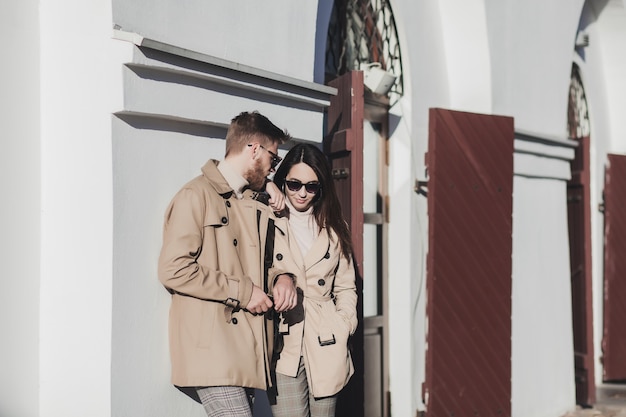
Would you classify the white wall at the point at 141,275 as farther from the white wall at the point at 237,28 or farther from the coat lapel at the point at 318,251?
the coat lapel at the point at 318,251

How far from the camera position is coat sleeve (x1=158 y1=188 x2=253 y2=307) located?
3.13 meters

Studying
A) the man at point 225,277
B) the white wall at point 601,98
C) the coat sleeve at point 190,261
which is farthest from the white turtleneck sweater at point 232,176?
the white wall at point 601,98

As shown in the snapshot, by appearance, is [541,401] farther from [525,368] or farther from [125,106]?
[125,106]

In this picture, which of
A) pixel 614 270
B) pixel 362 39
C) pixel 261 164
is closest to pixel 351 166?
pixel 261 164

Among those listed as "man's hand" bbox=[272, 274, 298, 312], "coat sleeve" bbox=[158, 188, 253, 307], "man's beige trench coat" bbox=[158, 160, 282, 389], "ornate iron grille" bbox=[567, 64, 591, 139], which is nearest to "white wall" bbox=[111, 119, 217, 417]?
"man's beige trench coat" bbox=[158, 160, 282, 389]

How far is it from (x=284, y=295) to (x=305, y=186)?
1.82 ft

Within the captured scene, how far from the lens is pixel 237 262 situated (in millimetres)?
3369

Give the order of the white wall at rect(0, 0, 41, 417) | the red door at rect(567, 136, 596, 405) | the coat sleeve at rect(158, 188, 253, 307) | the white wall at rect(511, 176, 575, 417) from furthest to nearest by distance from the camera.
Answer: the red door at rect(567, 136, 596, 405)
the white wall at rect(511, 176, 575, 417)
the white wall at rect(0, 0, 41, 417)
the coat sleeve at rect(158, 188, 253, 307)

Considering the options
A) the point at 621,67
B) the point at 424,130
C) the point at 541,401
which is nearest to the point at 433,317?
the point at 424,130

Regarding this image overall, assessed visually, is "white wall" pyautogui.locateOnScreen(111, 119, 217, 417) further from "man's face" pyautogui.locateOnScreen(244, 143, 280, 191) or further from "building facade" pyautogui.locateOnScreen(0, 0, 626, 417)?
"man's face" pyautogui.locateOnScreen(244, 143, 280, 191)

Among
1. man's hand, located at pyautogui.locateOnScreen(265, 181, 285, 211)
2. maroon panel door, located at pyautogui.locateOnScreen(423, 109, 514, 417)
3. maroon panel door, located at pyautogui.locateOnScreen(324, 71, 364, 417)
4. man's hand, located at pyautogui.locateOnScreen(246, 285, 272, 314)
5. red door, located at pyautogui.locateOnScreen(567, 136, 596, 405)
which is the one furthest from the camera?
red door, located at pyautogui.locateOnScreen(567, 136, 596, 405)

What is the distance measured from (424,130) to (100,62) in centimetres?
300

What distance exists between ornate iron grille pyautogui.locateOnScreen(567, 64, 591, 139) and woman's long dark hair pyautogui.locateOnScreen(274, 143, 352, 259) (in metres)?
5.97

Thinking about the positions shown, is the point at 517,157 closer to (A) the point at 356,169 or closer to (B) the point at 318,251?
(A) the point at 356,169
